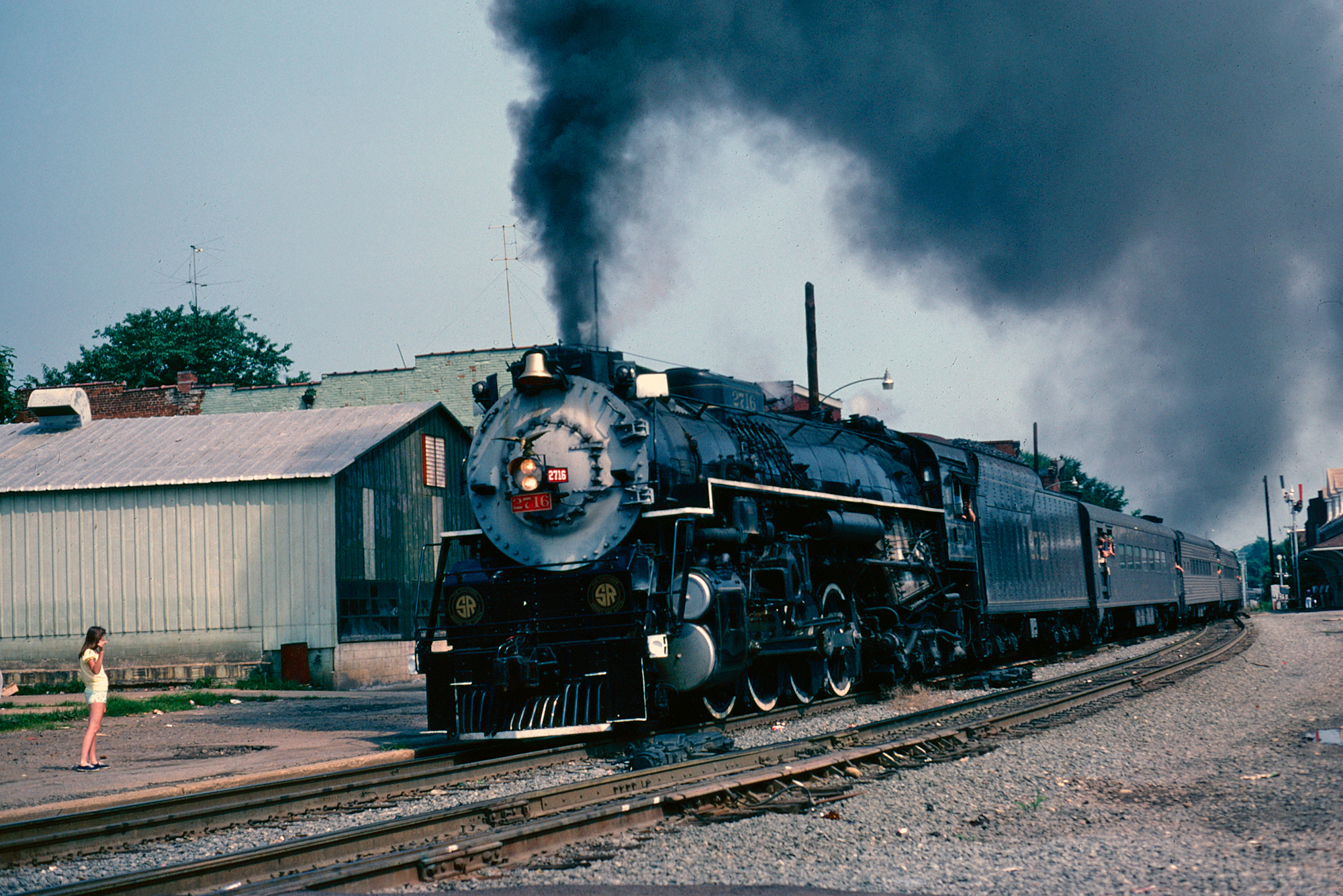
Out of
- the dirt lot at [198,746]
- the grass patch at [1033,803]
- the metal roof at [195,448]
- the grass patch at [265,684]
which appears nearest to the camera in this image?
the grass patch at [1033,803]

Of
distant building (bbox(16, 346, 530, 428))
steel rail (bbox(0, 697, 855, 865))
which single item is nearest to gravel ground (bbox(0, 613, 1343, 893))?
steel rail (bbox(0, 697, 855, 865))

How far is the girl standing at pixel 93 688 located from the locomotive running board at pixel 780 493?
5.62 m

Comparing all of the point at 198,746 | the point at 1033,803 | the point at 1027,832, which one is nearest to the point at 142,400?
the point at 198,746

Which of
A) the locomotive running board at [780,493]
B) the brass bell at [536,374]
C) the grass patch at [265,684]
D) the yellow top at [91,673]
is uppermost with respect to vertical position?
the brass bell at [536,374]

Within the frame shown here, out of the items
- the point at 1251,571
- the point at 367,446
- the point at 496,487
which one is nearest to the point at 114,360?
the point at 367,446

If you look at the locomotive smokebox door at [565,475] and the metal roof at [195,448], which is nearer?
the locomotive smokebox door at [565,475]

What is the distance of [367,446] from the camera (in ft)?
81.5

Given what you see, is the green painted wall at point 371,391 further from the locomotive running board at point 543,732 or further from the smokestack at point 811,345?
the locomotive running board at point 543,732

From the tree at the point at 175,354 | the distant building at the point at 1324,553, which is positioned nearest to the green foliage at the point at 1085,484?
the distant building at the point at 1324,553

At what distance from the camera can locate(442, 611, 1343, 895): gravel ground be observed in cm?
584

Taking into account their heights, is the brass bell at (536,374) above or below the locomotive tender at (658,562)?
above

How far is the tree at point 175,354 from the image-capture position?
52750mm

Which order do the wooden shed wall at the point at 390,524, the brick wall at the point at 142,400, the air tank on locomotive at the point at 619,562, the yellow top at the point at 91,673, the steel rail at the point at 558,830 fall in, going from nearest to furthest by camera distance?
the steel rail at the point at 558,830 → the air tank on locomotive at the point at 619,562 → the yellow top at the point at 91,673 → the wooden shed wall at the point at 390,524 → the brick wall at the point at 142,400

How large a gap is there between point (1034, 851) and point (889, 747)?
132 inches
